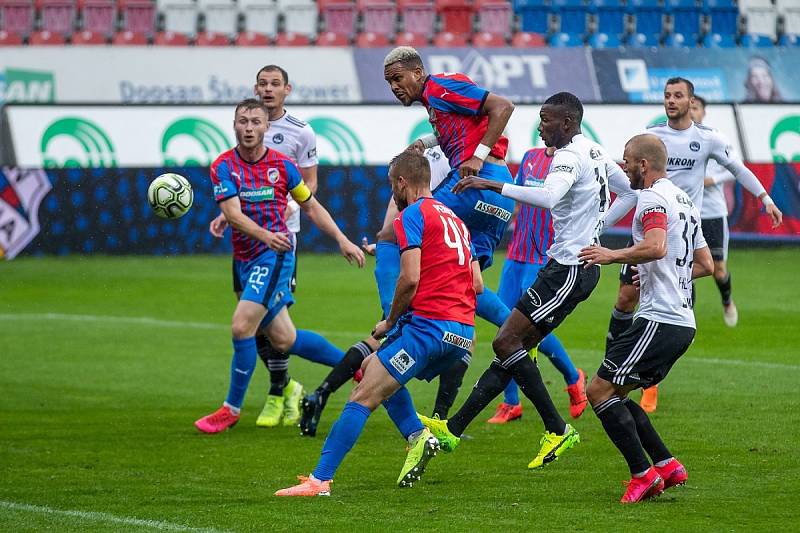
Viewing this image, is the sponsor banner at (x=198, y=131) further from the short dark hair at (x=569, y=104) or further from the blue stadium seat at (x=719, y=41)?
the short dark hair at (x=569, y=104)

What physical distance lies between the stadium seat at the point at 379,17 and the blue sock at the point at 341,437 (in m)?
22.4

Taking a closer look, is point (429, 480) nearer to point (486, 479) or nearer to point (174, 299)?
point (486, 479)

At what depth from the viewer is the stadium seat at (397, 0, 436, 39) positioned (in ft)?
94.3

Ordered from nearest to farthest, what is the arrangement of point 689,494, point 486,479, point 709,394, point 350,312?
1. point 689,494
2. point 486,479
3. point 709,394
4. point 350,312

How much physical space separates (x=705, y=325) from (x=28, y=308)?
8003 millimetres

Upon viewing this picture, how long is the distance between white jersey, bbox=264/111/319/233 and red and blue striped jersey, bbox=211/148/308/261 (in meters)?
0.92

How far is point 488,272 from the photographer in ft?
64.2

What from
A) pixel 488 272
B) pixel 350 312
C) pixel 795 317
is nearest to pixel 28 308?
pixel 350 312

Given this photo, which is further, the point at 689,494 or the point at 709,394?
the point at 709,394

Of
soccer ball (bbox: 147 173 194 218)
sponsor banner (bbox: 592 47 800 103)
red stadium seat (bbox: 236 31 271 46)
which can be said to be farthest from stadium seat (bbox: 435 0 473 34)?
soccer ball (bbox: 147 173 194 218)

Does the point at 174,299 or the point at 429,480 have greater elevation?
the point at 429,480

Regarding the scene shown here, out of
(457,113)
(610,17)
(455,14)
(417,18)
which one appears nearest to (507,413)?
(457,113)

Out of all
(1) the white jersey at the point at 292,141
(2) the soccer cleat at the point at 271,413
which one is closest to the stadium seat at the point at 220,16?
(1) the white jersey at the point at 292,141

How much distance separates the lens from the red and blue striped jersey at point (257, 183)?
363 inches
